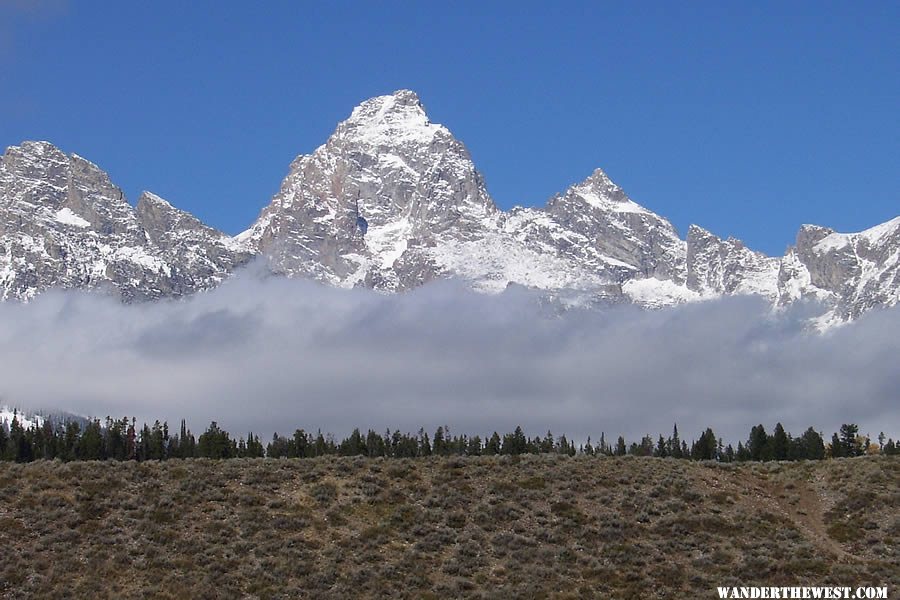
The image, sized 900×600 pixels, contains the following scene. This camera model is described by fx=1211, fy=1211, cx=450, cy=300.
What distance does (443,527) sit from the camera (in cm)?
7262

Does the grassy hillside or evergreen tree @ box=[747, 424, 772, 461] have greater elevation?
evergreen tree @ box=[747, 424, 772, 461]

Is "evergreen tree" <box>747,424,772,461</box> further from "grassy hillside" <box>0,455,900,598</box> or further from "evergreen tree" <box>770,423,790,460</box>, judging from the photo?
"grassy hillside" <box>0,455,900,598</box>

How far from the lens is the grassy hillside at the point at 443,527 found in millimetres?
64188

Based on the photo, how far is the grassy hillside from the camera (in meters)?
64.2

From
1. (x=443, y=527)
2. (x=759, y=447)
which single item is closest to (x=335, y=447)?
(x=759, y=447)

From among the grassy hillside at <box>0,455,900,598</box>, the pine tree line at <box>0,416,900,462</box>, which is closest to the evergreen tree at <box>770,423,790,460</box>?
the pine tree line at <box>0,416,900,462</box>

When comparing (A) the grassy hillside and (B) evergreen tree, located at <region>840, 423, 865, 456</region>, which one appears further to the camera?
(B) evergreen tree, located at <region>840, 423, 865, 456</region>

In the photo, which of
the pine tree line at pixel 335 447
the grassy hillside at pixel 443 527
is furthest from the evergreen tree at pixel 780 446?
the grassy hillside at pixel 443 527

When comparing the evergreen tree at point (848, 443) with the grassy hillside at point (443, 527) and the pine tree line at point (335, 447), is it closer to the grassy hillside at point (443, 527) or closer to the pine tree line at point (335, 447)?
the pine tree line at point (335, 447)

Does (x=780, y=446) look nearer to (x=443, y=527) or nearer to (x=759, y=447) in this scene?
(x=759, y=447)

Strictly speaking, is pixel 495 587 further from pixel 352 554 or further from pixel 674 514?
pixel 674 514

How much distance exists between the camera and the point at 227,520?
235ft

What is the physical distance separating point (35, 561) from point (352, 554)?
16942 millimetres

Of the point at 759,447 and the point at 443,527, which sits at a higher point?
the point at 759,447
